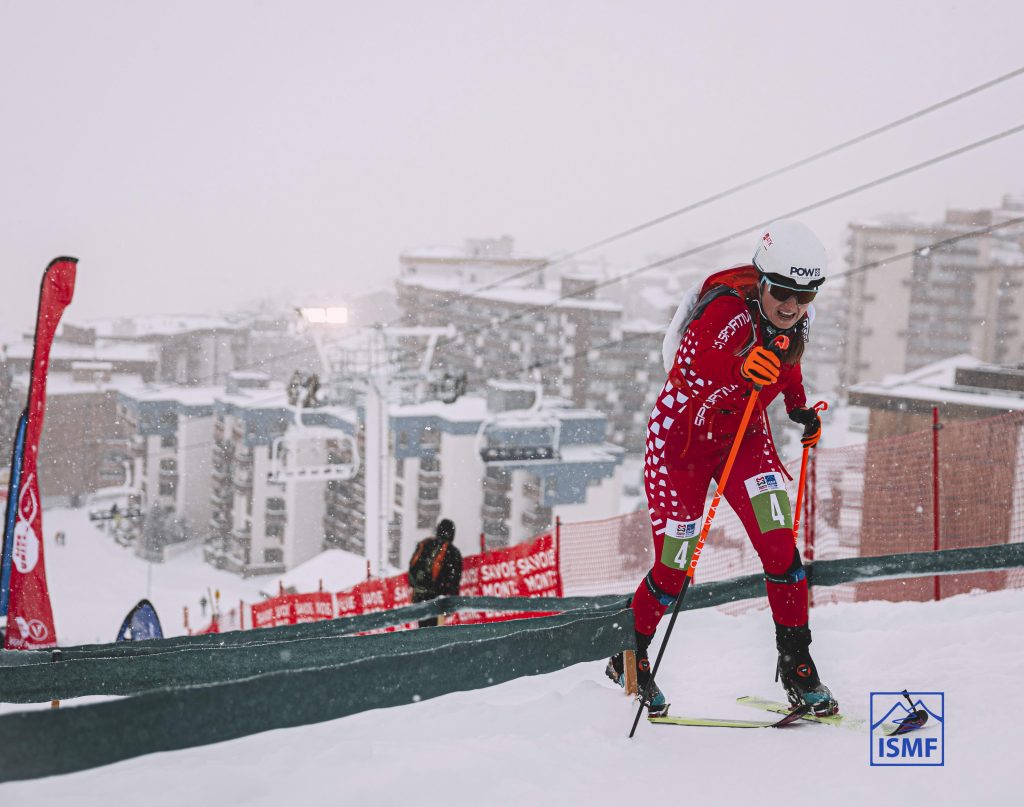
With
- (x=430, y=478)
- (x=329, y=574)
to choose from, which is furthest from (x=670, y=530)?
(x=430, y=478)

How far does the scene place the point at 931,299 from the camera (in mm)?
70062

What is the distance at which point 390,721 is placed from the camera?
3.15 m

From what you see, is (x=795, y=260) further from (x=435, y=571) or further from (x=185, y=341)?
(x=185, y=341)

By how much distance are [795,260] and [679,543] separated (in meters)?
1.14

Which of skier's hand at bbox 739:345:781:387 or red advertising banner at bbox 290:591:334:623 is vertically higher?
skier's hand at bbox 739:345:781:387

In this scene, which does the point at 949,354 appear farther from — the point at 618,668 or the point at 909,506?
the point at 618,668

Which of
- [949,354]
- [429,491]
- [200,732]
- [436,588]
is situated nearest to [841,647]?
[200,732]

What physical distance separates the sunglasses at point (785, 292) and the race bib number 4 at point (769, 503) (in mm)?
666

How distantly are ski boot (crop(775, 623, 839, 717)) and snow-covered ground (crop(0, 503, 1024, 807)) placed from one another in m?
0.09

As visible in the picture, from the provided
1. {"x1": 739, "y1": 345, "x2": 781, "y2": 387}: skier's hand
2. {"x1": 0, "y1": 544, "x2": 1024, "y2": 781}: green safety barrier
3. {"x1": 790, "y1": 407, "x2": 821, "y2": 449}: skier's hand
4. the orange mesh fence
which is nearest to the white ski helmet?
{"x1": 739, "y1": 345, "x2": 781, "y2": 387}: skier's hand

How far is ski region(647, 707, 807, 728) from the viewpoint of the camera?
9.74 ft

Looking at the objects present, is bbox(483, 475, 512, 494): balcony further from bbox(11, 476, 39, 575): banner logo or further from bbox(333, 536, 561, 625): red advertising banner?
bbox(11, 476, 39, 575): banner logo

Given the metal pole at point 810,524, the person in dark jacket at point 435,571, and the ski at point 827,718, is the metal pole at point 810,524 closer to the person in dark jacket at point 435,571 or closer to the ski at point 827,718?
the ski at point 827,718

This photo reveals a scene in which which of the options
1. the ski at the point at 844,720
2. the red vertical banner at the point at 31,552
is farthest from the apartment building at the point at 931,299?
the ski at the point at 844,720
